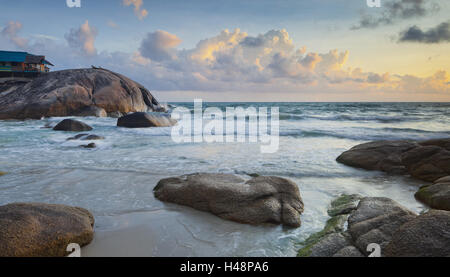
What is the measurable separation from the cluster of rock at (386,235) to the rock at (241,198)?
46 centimetres

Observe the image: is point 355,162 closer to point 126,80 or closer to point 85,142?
point 85,142

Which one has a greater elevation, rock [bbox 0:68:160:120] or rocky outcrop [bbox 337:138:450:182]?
rock [bbox 0:68:160:120]

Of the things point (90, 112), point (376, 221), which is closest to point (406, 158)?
point (376, 221)

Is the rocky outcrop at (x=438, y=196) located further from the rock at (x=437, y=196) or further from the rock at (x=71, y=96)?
the rock at (x=71, y=96)

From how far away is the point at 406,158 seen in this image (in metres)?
5.06

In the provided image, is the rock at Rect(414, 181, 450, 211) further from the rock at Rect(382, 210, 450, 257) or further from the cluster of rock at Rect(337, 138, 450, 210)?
the rock at Rect(382, 210, 450, 257)

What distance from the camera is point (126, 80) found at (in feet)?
62.6

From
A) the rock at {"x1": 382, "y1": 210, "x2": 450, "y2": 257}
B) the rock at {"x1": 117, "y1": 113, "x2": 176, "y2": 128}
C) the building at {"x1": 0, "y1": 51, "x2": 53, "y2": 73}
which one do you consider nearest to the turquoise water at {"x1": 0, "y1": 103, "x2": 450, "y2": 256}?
the rock at {"x1": 382, "y1": 210, "x2": 450, "y2": 257}

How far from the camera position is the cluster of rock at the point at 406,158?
15.0ft

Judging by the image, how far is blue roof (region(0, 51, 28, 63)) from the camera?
91.7ft

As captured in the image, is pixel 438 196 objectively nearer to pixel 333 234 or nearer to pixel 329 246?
pixel 333 234

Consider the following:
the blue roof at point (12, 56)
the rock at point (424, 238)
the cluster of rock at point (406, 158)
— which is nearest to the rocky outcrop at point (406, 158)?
the cluster of rock at point (406, 158)

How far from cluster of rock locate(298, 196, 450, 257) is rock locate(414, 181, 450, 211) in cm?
93

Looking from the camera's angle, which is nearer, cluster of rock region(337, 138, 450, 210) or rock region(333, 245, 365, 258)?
rock region(333, 245, 365, 258)
